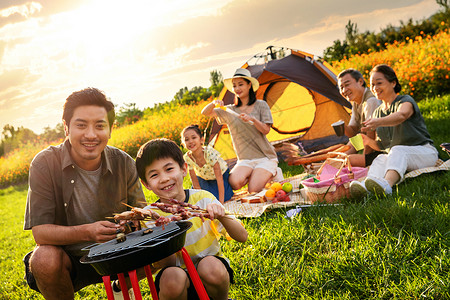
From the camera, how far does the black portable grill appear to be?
1.36m

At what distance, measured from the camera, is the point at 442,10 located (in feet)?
51.8

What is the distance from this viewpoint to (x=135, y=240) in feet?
5.01

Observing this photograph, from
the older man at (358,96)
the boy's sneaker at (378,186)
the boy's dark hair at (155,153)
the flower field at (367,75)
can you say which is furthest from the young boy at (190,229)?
the flower field at (367,75)

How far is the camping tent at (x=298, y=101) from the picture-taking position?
6.46 m

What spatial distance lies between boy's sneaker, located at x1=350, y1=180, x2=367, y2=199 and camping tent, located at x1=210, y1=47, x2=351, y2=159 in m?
3.17

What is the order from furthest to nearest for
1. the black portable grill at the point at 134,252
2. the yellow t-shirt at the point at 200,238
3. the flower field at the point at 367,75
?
the flower field at the point at 367,75 < the yellow t-shirt at the point at 200,238 < the black portable grill at the point at 134,252

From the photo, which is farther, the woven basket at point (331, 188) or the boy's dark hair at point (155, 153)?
the woven basket at point (331, 188)

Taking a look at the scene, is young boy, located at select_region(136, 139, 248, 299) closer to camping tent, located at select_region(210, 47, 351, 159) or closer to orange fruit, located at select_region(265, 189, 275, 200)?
orange fruit, located at select_region(265, 189, 275, 200)

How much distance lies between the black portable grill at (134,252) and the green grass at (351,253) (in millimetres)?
992

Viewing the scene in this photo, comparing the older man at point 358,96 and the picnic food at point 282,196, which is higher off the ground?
the older man at point 358,96

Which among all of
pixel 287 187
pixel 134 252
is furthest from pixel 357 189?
pixel 134 252

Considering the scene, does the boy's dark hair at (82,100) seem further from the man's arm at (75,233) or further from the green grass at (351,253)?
the green grass at (351,253)

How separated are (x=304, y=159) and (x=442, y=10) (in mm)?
15166

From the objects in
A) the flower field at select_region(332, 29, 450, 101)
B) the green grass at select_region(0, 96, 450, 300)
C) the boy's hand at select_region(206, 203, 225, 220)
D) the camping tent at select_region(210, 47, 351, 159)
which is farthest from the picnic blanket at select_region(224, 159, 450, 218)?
the flower field at select_region(332, 29, 450, 101)
